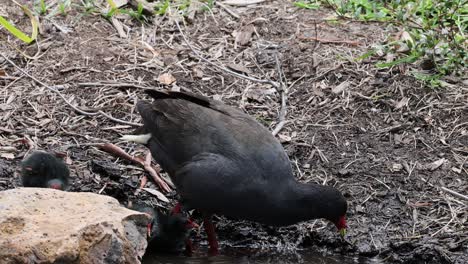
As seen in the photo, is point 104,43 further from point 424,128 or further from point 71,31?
point 424,128

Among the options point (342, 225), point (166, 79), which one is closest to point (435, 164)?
point (342, 225)

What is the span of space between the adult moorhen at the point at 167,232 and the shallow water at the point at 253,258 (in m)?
0.07

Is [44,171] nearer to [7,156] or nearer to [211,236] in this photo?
[7,156]

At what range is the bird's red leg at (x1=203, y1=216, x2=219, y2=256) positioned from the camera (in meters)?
6.16

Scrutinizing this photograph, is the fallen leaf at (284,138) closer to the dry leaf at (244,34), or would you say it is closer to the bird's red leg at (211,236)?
the bird's red leg at (211,236)

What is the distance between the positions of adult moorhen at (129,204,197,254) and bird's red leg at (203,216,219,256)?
0.44 feet

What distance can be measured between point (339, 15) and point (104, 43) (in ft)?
7.32

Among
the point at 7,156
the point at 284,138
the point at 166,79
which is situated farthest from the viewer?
the point at 166,79

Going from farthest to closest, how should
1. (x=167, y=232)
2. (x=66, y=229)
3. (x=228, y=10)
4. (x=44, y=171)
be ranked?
(x=228, y=10), (x=44, y=171), (x=167, y=232), (x=66, y=229)

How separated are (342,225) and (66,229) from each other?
2.27 m

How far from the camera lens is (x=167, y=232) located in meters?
6.12

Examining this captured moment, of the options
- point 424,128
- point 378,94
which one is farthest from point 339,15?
point 424,128

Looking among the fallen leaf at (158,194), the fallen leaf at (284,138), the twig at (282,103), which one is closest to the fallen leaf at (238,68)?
the twig at (282,103)

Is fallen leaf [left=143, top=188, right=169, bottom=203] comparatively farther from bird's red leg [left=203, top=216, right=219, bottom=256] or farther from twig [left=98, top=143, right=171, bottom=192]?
bird's red leg [left=203, top=216, right=219, bottom=256]
